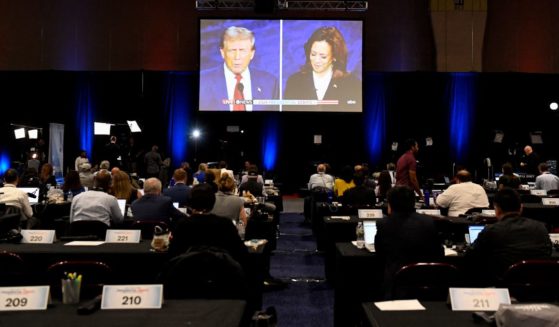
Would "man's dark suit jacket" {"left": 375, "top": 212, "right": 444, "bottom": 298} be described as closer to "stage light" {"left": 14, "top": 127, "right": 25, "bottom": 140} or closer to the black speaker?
the black speaker

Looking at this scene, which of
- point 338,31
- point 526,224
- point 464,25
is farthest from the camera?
point 464,25

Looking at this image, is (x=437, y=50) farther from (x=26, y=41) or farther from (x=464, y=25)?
(x=26, y=41)

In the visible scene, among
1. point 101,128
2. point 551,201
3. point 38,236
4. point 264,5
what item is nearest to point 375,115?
point 264,5

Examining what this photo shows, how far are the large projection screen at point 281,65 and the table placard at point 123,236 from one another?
29.1ft

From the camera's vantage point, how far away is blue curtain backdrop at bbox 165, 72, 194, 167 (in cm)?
1477

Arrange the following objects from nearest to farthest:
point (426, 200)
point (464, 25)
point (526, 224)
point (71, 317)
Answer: point (71, 317) → point (526, 224) → point (426, 200) → point (464, 25)

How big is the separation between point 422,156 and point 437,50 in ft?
9.42

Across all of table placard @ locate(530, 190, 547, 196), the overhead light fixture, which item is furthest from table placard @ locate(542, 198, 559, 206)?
the overhead light fixture

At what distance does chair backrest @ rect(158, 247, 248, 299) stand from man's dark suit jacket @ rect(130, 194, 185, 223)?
222 centimetres

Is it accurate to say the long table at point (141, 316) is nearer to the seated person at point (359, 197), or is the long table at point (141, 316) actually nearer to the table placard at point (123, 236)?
the table placard at point (123, 236)

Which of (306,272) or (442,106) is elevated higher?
(442,106)

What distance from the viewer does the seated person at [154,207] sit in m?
5.07

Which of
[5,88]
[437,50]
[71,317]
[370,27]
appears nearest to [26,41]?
[5,88]

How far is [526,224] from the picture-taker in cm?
335
